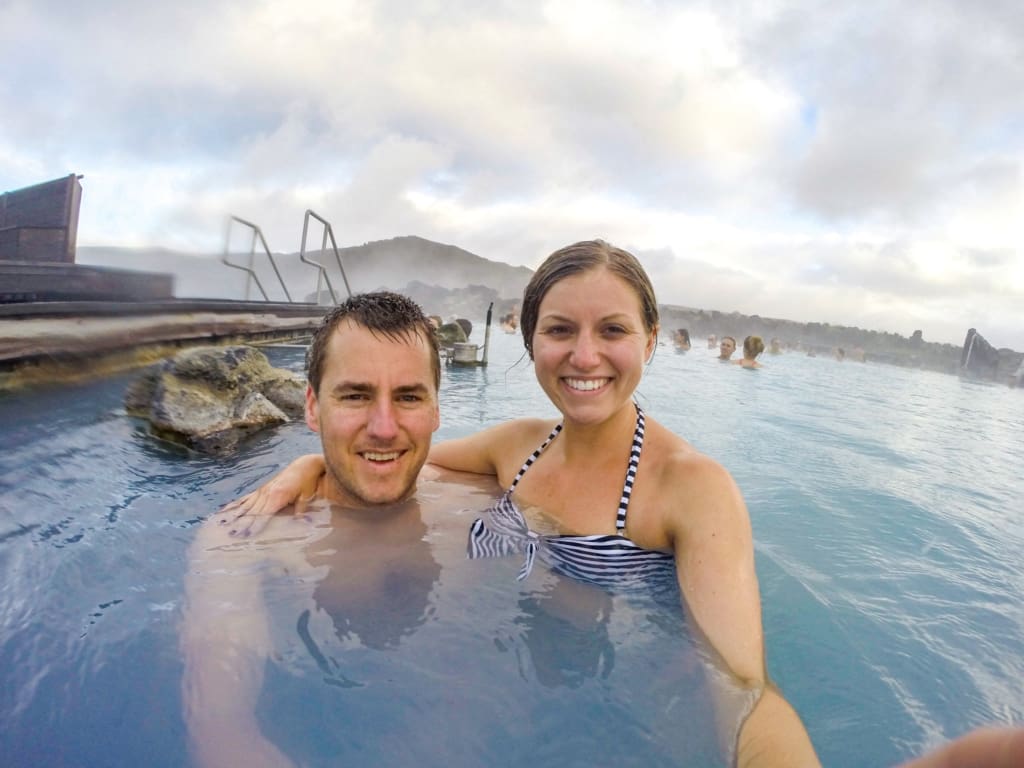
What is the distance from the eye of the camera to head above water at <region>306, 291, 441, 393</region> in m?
2.21

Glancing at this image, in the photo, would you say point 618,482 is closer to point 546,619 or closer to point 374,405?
point 546,619

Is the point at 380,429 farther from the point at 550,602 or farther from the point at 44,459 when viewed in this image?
the point at 44,459

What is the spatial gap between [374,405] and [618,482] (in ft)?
3.68

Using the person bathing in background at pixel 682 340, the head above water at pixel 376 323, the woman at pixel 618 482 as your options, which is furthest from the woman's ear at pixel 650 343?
the person bathing in background at pixel 682 340

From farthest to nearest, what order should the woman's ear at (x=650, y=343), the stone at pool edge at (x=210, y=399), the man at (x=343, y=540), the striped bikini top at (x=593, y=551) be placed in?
the stone at pool edge at (x=210, y=399) < the woman's ear at (x=650, y=343) < the striped bikini top at (x=593, y=551) < the man at (x=343, y=540)

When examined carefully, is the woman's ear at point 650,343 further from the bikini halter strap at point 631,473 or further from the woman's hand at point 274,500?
the woman's hand at point 274,500

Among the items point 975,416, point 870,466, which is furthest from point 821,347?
point 870,466

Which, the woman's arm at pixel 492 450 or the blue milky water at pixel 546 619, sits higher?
the woman's arm at pixel 492 450

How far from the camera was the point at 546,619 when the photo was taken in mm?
2066

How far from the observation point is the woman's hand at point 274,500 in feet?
8.11

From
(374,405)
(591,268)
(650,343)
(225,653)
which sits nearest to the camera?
(225,653)

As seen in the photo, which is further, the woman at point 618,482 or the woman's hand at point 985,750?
the woman at point 618,482

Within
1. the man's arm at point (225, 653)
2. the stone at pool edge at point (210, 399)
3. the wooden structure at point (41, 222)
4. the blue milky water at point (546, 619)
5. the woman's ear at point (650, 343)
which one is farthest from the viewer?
the wooden structure at point (41, 222)

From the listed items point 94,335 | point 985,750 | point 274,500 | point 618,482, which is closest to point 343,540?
point 274,500
